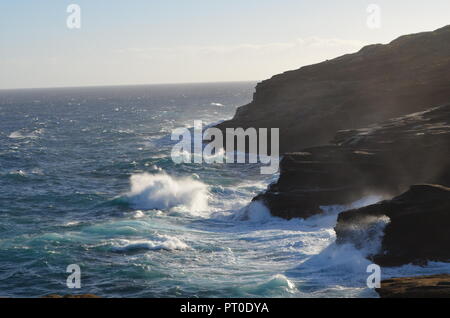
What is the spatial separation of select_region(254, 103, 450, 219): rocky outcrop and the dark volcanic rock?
703 cm

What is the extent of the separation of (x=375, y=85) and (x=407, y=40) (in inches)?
595

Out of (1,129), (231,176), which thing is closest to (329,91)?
Answer: (231,176)

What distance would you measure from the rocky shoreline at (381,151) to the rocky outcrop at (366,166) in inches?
2.4

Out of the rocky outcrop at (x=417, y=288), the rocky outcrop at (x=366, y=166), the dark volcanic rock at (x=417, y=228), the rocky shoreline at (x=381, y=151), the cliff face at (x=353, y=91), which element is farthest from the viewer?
the cliff face at (x=353, y=91)

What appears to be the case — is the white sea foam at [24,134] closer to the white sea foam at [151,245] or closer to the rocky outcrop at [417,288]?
the white sea foam at [151,245]

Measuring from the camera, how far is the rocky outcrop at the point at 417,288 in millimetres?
19375

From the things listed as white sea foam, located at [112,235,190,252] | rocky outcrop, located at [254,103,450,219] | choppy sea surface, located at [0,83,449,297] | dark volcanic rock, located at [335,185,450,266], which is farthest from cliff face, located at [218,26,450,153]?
white sea foam, located at [112,235,190,252]

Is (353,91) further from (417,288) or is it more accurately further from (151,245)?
(417,288)

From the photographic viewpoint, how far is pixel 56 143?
80500 mm

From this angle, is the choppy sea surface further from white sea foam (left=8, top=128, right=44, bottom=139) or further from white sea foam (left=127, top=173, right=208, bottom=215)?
white sea foam (left=8, top=128, right=44, bottom=139)

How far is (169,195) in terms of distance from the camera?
42.4 meters

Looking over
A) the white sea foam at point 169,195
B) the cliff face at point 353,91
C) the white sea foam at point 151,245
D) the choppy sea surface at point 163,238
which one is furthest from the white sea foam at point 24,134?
the white sea foam at point 151,245

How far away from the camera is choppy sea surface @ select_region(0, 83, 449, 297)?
24578 mm
